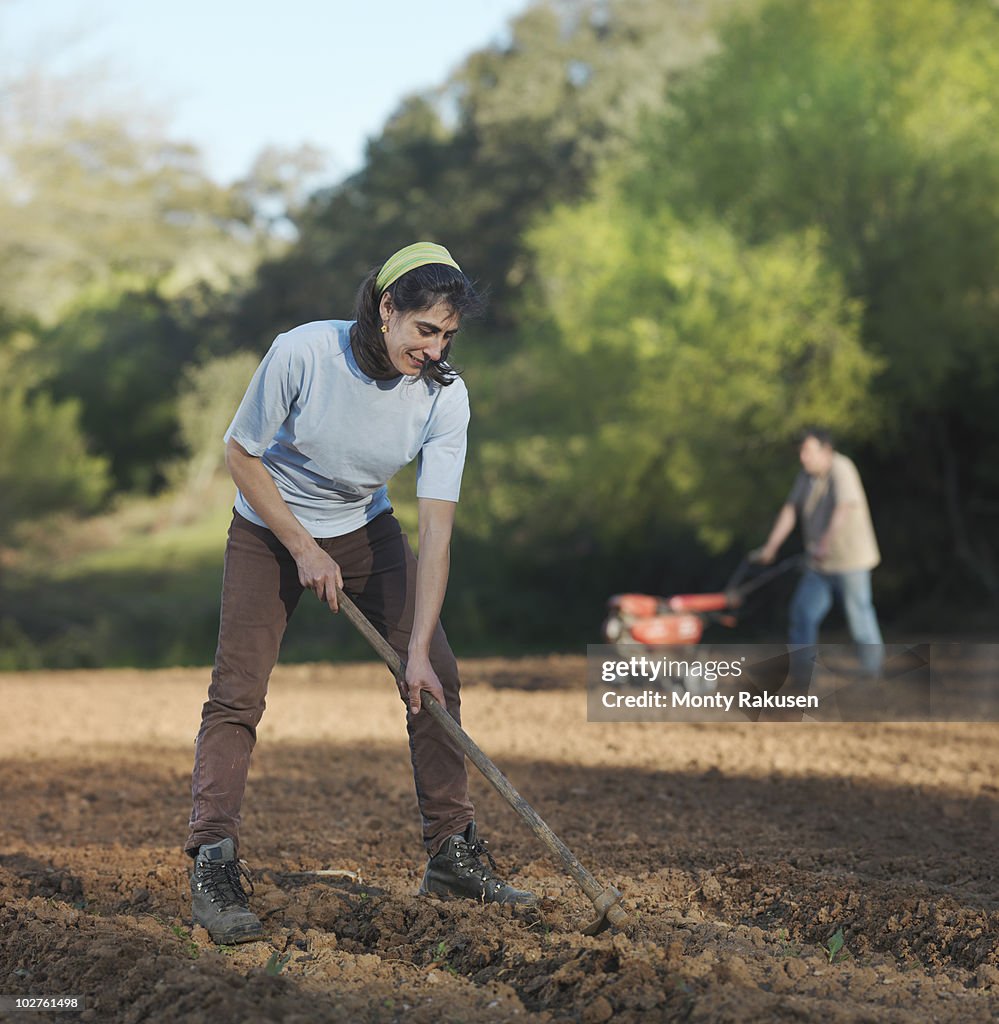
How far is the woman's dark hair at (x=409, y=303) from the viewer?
3.91 m

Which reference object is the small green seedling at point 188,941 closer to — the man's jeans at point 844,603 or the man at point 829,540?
the man at point 829,540

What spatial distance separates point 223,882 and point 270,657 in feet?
2.29

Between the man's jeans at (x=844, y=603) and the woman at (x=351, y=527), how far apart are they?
19.1ft

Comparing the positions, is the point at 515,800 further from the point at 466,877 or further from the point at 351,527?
the point at 351,527

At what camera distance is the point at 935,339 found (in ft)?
54.2

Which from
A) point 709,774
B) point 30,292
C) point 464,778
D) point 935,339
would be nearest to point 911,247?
point 935,339

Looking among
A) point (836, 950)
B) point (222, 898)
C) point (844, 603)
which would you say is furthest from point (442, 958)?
point (844, 603)

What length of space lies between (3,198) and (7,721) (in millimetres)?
15145

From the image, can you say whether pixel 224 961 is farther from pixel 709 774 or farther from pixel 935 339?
pixel 935 339

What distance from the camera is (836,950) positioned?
383 centimetres

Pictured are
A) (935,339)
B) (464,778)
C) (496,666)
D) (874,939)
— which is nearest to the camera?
(874,939)

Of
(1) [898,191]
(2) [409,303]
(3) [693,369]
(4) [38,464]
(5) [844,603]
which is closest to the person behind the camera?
(2) [409,303]

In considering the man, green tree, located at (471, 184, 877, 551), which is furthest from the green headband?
green tree, located at (471, 184, 877, 551)

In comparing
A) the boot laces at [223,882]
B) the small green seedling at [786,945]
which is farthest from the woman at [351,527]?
the small green seedling at [786,945]
